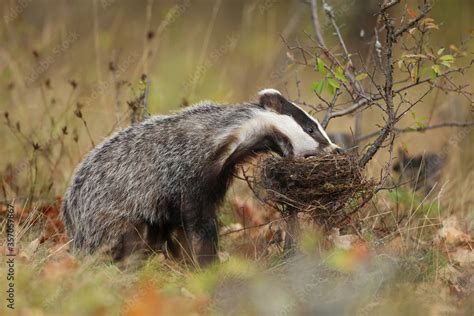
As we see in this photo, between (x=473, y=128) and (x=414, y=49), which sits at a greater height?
(x=414, y=49)

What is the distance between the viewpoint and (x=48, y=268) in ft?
13.1

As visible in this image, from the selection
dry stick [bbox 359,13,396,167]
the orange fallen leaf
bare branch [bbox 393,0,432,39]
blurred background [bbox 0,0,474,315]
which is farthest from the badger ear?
the orange fallen leaf

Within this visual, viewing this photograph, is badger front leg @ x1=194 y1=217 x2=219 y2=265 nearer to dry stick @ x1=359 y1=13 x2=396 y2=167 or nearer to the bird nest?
the bird nest

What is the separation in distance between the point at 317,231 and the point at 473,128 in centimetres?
377

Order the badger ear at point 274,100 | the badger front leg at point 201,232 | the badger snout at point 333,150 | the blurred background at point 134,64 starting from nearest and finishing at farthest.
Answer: the badger snout at point 333,150 → the badger ear at point 274,100 → the badger front leg at point 201,232 → the blurred background at point 134,64

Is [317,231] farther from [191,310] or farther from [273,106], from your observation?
[191,310]

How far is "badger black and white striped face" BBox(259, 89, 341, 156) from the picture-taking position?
4523mm

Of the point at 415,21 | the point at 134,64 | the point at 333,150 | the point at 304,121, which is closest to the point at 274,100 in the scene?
the point at 304,121

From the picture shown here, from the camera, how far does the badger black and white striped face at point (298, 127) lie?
14.8ft

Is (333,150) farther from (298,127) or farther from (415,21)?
(415,21)

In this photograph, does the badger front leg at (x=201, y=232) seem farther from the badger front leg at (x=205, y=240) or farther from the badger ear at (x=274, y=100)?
the badger ear at (x=274, y=100)

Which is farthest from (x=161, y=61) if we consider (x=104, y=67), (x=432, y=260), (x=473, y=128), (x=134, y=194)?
(x=432, y=260)

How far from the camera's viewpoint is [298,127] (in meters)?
4.59

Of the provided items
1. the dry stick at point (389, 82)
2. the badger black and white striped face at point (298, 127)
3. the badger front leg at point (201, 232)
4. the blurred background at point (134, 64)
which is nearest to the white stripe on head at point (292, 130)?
the badger black and white striped face at point (298, 127)
